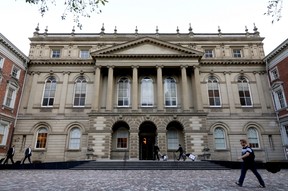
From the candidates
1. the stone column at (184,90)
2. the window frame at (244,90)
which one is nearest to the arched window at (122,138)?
the stone column at (184,90)

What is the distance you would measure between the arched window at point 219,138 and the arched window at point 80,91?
17.0m

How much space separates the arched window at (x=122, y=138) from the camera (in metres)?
24.0

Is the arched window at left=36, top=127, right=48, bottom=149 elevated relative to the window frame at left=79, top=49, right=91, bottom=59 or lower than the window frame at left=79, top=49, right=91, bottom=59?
lower

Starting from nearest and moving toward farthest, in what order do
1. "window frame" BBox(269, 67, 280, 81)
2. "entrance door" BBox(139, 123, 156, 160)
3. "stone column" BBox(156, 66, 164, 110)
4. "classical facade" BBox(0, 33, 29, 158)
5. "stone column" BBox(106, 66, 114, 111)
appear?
"classical facade" BBox(0, 33, 29, 158)
"stone column" BBox(106, 66, 114, 111)
"stone column" BBox(156, 66, 164, 110)
"entrance door" BBox(139, 123, 156, 160)
"window frame" BBox(269, 67, 280, 81)

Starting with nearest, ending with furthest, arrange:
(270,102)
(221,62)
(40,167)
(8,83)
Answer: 1. (40,167)
2. (8,83)
3. (270,102)
4. (221,62)

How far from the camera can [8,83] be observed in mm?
23062

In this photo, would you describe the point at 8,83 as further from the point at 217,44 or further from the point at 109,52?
the point at 217,44

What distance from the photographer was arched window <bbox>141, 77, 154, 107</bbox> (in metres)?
25.7

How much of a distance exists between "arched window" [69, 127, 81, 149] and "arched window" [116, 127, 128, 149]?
471 cm

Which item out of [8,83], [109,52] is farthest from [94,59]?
[8,83]

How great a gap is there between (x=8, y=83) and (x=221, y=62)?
26366 millimetres

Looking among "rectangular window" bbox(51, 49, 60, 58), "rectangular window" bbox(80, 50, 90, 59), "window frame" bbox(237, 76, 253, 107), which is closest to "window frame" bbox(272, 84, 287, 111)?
"window frame" bbox(237, 76, 253, 107)

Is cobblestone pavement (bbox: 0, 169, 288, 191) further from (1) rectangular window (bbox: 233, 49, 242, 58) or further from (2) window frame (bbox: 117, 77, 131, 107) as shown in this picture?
(1) rectangular window (bbox: 233, 49, 242, 58)

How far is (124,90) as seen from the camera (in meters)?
26.5
